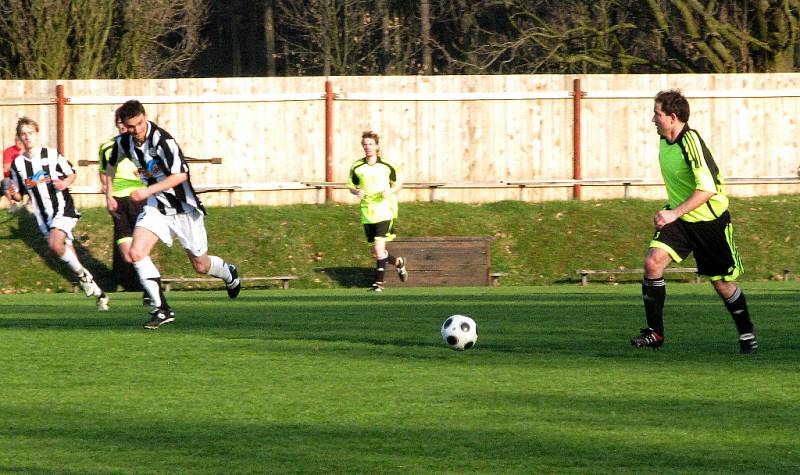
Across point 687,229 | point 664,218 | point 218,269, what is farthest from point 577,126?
point 664,218

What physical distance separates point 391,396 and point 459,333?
220 cm

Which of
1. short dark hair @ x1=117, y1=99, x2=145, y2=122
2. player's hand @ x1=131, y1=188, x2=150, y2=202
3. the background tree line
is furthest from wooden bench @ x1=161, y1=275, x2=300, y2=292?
short dark hair @ x1=117, y1=99, x2=145, y2=122

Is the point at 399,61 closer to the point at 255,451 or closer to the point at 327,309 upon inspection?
the point at 327,309

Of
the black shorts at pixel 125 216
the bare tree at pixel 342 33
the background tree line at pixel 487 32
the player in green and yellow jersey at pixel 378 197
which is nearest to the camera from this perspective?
the black shorts at pixel 125 216

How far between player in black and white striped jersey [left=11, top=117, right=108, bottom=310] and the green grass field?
2750 mm

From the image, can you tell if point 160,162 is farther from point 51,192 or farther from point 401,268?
point 401,268

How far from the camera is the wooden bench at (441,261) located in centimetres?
2067

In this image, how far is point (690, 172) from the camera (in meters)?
9.85

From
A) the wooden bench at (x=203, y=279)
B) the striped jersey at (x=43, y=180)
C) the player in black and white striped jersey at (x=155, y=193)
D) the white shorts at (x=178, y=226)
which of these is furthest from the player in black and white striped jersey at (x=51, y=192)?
the wooden bench at (x=203, y=279)

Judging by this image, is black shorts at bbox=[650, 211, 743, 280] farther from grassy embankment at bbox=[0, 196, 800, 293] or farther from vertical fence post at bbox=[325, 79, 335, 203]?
vertical fence post at bbox=[325, 79, 335, 203]

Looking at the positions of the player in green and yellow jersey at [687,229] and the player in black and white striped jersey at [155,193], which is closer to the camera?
the player in green and yellow jersey at [687,229]

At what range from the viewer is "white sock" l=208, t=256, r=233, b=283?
13164 mm

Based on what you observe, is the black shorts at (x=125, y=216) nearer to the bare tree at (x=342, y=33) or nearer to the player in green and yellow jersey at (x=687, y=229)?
the player in green and yellow jersey at (x=687, y=229)

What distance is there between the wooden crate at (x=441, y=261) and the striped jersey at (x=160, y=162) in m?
8.59
